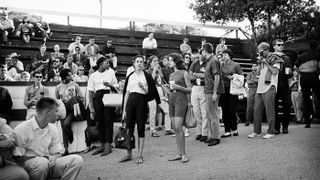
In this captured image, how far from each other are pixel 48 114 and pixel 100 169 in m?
2.38

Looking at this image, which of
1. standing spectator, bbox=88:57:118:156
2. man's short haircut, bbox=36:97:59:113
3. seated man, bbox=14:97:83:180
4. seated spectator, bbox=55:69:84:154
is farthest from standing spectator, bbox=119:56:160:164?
man's short haircut, bbox=36:97:59:113

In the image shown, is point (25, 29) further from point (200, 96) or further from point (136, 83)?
point (136, 83)

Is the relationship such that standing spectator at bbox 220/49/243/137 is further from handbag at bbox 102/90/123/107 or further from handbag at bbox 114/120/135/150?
handbag at bbox 114/120/135/150

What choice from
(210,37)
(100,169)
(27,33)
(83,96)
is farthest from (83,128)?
(210,37)

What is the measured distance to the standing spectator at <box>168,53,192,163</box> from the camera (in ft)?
22.4

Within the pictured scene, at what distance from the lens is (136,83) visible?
24.0 feet

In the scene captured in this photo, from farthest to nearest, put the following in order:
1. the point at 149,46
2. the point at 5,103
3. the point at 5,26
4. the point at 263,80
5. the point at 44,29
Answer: the point at 149,46
the point at 44,29
the point at 5,26
the point at 263,80
the point at 5,103

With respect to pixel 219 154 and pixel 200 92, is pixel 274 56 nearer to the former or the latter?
pixel 200 92

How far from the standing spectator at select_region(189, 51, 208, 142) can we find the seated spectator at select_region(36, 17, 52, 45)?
30.7 feet

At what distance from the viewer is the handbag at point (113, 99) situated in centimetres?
791

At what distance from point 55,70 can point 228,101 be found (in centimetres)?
614

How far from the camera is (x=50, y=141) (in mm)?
4855

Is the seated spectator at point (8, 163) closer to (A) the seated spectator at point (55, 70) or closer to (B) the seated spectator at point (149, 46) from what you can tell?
(A) the seated spectator at point (55, 70)

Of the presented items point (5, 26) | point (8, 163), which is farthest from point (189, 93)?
point (5, 26)
